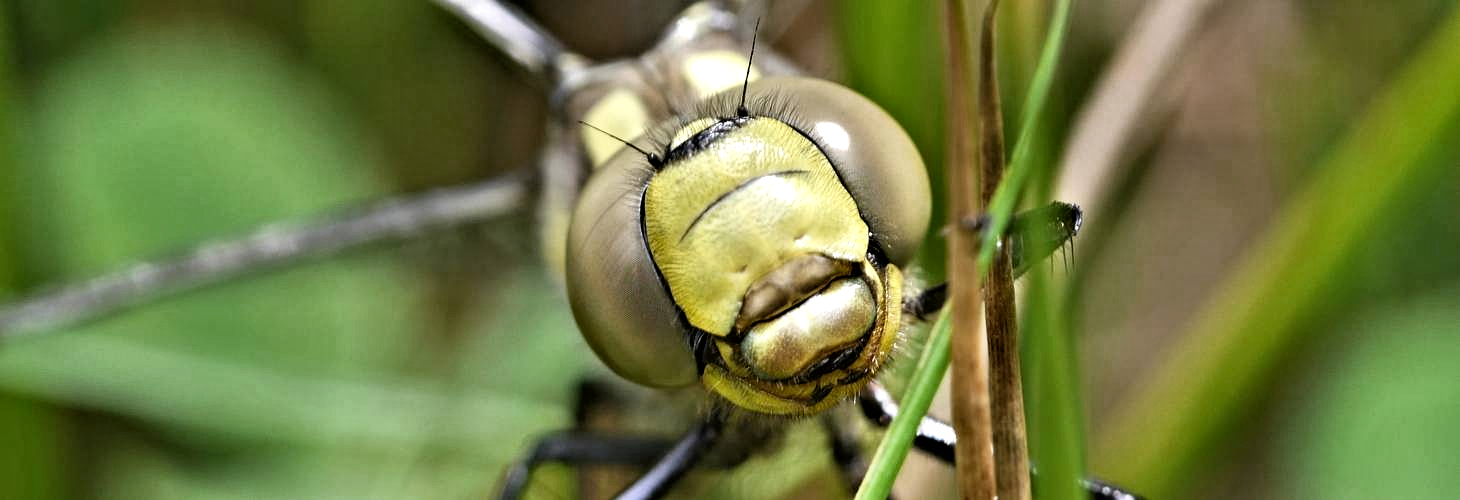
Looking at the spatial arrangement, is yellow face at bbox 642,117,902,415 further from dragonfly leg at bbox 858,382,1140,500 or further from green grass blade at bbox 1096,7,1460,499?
green grass blade at bbox 1096,7,1460,499

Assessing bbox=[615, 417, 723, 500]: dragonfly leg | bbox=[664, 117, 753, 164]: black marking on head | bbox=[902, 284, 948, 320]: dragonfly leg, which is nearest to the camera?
bbox=[664, 117, 753, 164]: black marking on head

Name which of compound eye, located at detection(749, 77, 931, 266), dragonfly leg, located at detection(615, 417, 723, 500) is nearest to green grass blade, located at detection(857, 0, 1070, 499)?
compound eye, located at detection(749, 77, 931, 266)

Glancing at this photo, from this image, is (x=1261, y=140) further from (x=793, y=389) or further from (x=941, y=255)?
(x=793, y=389)

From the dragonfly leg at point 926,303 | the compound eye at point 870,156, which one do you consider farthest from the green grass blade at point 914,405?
the dragonfly leg at point 926,303

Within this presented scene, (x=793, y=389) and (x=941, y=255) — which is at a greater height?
(x=941, y=255)

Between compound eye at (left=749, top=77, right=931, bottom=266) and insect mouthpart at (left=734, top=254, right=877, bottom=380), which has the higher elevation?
compound eye at (left=749, top=77, right=931, bottom=266)

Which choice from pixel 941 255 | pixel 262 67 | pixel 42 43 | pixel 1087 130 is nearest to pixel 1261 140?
pixel 1087 130

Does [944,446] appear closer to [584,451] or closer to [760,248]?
[760,248]

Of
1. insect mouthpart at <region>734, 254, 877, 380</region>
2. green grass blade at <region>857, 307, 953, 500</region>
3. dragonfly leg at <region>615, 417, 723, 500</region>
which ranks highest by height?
dragonfly leg at <region>615, 417, 723, 500</region>
